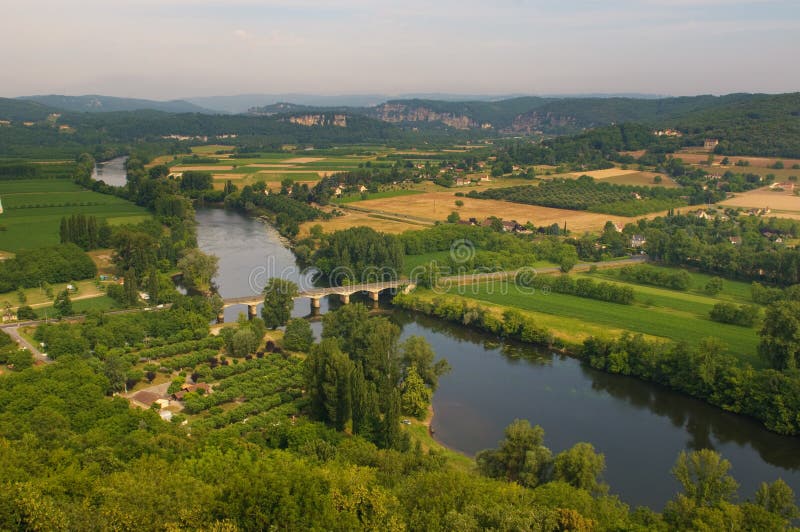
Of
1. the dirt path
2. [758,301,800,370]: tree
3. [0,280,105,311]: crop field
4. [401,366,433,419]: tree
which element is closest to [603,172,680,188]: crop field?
[758,301,800,370]: tree

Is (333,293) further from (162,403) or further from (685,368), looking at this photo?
(685,368)

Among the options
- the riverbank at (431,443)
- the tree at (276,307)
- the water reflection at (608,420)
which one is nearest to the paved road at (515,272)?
the water reflection at (608,420)

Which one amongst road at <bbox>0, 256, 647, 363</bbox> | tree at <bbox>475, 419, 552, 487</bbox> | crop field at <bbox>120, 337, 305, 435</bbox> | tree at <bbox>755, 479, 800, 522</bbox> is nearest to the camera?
tree at <bbox>755, 479, 800, 522</bbox>

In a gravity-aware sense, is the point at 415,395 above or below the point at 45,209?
below

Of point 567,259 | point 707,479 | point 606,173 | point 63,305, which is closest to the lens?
point 707,479

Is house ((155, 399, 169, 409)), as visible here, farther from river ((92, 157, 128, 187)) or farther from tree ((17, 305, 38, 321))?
river ((92, 157, 128, 187))

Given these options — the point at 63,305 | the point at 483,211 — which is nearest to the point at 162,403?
the point at 63,305

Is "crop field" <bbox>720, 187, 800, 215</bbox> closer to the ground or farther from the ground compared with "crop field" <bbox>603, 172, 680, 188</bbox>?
closer to the ground
